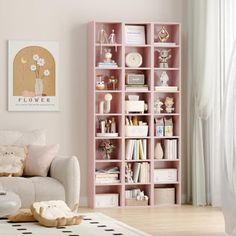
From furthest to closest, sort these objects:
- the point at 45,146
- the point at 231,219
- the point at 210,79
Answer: the point at 210,79, the point at 45,146, the point at 231,219

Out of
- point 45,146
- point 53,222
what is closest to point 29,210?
point 53,222

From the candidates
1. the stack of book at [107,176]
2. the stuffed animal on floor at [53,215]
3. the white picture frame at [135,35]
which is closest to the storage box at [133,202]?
the stack of book at [107,176]

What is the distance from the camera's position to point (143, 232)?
6367 mm

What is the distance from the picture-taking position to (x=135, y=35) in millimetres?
8414

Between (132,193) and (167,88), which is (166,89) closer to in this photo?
(167,88)

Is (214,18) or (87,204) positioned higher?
(214,18)

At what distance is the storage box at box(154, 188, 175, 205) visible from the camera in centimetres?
845

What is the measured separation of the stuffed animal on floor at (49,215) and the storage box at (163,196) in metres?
2.00

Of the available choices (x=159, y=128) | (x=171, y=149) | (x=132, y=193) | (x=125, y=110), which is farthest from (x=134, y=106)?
(x=132, y=193)

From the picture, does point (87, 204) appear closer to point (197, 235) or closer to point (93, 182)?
point (93, 182)

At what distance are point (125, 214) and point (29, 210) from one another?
4.25ft

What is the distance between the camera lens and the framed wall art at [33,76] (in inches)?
324

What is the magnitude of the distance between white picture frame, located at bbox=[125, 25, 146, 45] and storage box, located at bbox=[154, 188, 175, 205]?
167cm

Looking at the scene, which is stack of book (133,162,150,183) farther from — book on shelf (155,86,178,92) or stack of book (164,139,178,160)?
book on shelf (155,86,178,92)
